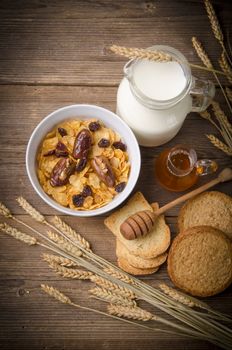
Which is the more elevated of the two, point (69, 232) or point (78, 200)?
point (78, 200)

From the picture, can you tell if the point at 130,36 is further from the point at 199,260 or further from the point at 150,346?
the point at 150,346

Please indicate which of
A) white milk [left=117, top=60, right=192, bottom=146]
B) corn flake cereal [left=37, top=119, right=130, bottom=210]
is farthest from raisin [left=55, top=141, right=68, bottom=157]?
white milk [left=117, top=60, right=192, bottom=146]

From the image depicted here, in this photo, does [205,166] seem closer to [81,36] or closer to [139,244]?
[139,244]

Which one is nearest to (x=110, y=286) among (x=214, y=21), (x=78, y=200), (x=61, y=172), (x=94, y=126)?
(x=78, y=200)

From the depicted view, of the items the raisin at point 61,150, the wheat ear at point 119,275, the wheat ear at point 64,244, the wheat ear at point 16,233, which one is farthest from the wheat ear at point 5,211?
the wheat ear at point 119,275

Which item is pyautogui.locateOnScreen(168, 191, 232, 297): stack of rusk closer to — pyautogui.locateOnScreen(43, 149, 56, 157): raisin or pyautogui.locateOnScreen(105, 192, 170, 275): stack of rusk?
pyautogui.locateOnScreen(105, 192, 170, 275): stack of rusk

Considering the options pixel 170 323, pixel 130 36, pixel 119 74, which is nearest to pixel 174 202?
pixel 170 323
